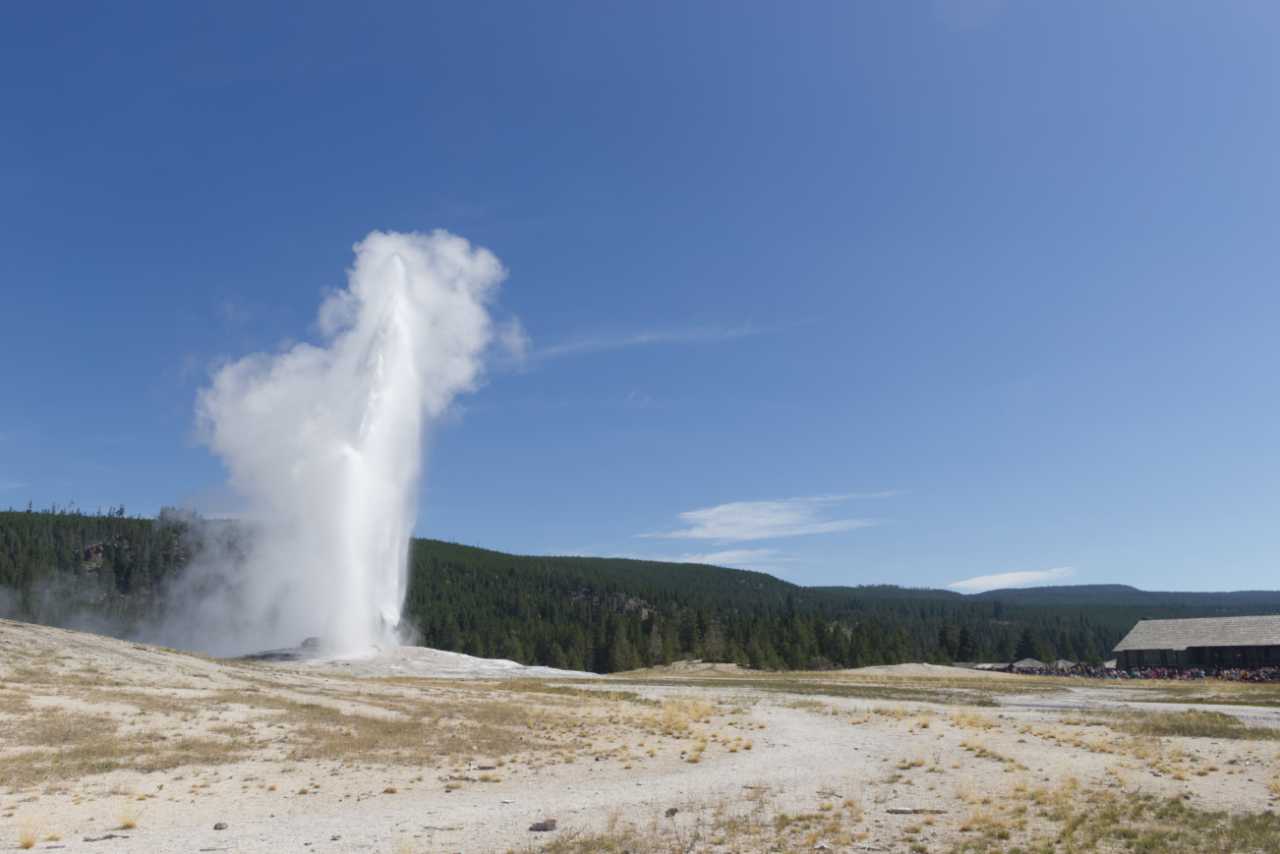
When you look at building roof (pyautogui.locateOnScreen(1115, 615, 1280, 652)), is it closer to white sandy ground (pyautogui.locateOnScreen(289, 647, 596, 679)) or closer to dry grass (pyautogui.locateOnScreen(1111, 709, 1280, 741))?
dry grass (pyautogui.locateOnScreen(1111, 709, 1280, 741))

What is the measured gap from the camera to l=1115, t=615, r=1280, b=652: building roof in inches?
3150

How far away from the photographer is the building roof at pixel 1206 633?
8000cm

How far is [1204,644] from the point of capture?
83.2 metres

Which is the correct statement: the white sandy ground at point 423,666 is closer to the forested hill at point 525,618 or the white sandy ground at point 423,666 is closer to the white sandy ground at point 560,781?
the white sandy ground at point 560,781

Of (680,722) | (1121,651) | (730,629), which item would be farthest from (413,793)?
(730,629)

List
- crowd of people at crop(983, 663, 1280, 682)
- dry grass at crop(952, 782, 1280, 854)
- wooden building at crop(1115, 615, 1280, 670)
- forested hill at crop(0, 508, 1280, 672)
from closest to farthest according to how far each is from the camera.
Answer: dry grass at crop(952, 782, 1280, 854)
crowd of people at crop(983, 663, 1280, 682)
wooden building at crop(1115, 615, 1280, 670)
forested hill at crop(0, 508, 1280, 672)

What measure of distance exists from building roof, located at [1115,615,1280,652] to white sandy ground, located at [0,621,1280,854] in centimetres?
5210

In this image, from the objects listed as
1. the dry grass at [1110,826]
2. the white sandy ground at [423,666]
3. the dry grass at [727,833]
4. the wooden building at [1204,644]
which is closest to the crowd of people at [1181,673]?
the wooden building at [1204,644]

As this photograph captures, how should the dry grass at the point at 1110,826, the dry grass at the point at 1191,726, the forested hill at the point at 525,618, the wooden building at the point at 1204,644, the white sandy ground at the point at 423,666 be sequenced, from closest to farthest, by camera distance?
1. the dry grass at the point at 1110,826
2. the dry grass at the point at 1191,726
3. the white sandy ground at the point at 423,666
4. the wooden building at the point at 1204,644
5. the forested hill at the point at 525,618

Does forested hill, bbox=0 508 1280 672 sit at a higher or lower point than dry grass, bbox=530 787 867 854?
higher

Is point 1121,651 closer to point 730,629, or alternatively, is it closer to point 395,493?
point 730,629

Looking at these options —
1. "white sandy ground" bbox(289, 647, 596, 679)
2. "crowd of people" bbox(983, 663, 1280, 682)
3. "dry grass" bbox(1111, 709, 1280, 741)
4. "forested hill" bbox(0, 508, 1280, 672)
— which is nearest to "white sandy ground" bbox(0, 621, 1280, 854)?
"dry grass" bbox(1111, 709, 1280, 741)

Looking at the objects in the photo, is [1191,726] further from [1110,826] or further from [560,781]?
[560,781]

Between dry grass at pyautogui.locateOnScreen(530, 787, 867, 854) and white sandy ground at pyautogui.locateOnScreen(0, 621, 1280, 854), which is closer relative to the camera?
dry grass at pyautogui.locateOnScreen(530, 787, 867, 854)
